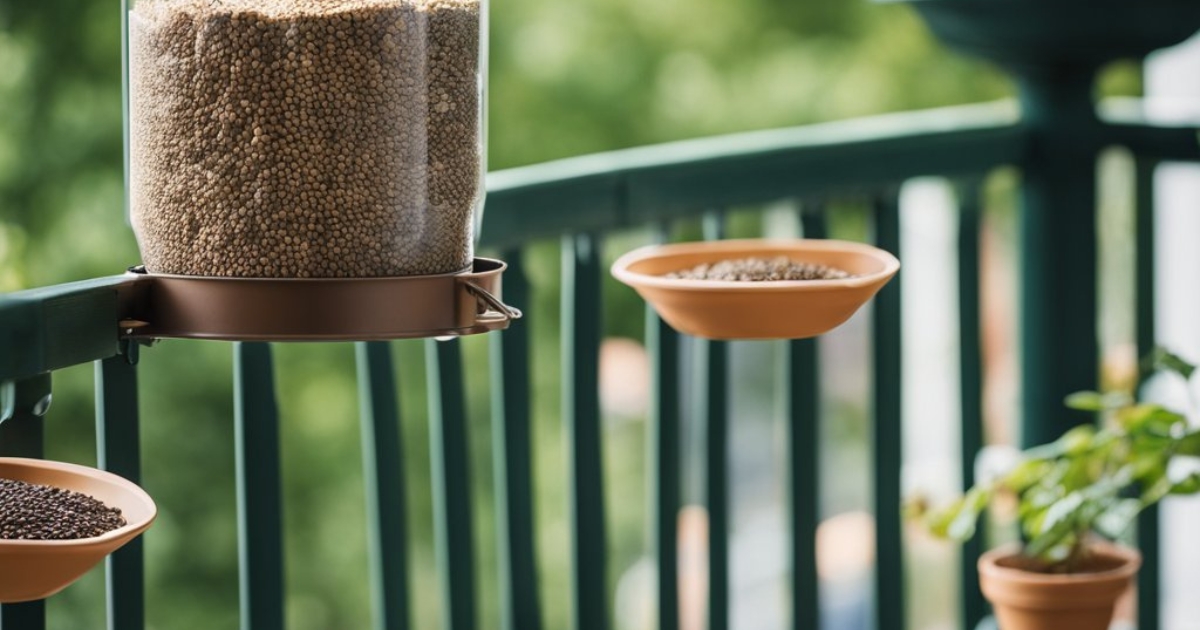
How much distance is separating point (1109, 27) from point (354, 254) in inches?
50.2

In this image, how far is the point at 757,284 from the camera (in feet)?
3.62

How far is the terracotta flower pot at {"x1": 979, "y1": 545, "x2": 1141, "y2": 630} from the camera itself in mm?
1633

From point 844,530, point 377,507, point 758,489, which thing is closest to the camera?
point 377,507

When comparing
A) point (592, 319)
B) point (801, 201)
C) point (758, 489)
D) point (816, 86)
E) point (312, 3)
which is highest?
point (816, 86)

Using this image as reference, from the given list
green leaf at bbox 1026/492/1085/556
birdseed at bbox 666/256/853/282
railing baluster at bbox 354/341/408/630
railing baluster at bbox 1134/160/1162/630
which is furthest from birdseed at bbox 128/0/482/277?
railing baluster at bbox 1134/160/1162/630

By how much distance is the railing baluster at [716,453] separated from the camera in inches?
70.4

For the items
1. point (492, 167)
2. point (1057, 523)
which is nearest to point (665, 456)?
point (1057, 523)

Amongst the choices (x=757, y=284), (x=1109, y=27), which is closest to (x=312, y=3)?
(x=757, y=284)

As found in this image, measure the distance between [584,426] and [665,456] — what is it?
114mm

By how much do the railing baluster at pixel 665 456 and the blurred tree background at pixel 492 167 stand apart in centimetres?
368

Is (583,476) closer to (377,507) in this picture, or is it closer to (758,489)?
(377,507)

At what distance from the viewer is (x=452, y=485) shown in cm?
158

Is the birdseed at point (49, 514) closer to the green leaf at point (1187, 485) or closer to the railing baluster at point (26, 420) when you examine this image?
the railing baluster at point (26, 420)

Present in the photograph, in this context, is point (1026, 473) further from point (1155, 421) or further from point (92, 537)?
point (92, 537)
